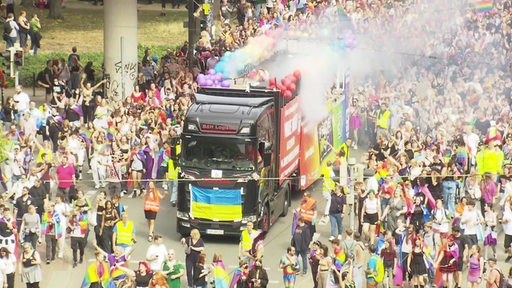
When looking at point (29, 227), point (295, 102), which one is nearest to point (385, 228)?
point (295, 102)

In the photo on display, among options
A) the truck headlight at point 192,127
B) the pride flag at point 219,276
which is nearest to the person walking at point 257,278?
the pride flag at point 219,276

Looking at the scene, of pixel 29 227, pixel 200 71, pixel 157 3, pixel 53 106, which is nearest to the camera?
pixel 29 227

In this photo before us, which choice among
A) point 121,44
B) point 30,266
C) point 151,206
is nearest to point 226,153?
point 151,206

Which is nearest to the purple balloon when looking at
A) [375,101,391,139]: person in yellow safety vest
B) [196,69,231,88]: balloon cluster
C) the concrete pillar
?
[196,69,231,88]: balloon cluster

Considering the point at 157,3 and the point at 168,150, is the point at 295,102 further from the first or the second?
the point at 157,3

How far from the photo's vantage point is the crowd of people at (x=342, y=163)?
30.0m

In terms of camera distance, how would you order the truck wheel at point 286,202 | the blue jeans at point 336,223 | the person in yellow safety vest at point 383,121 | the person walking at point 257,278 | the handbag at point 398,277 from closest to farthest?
the person walking at point 257,278
the handbag at point 398,277
the blue jeans at point 336,223
the truck wheel at point 286,202
the person in yellow safety vest at point 383,121

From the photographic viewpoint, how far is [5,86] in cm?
4622

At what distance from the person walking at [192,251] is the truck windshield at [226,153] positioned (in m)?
2.88

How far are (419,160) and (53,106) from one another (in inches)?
445

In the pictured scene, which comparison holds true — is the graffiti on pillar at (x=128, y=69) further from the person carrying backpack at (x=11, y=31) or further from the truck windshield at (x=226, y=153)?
the truck windshield at (x=226, y=153)

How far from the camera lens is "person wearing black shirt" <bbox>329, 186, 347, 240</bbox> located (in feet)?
109

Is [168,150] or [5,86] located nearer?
[168,150]

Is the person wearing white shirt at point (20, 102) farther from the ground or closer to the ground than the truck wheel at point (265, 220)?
farther from the ground
